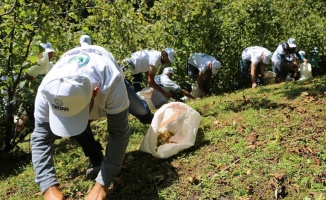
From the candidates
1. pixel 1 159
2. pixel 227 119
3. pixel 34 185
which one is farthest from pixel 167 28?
pixel 34 185

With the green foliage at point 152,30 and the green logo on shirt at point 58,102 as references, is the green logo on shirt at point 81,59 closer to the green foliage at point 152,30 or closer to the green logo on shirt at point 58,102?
the green logo on shirt at point 58,102

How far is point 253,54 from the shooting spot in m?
8.59

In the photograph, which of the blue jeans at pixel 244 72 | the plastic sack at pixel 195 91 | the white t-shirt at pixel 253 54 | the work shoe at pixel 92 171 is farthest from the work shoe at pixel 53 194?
the blue jeans at pixel 244 72

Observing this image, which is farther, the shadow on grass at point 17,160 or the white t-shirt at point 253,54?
the white t-shirt at point 253,54

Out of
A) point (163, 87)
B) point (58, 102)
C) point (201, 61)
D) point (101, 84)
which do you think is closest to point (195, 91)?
point (201, 61)

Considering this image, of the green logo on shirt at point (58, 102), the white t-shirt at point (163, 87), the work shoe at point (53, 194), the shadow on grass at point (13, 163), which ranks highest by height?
the green logo on shirt at point (58, 102)

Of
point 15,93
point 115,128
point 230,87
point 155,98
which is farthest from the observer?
point 230,87

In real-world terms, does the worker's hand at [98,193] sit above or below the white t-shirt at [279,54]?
above

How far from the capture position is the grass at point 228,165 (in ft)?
10.0

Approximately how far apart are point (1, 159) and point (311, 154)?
3.52m

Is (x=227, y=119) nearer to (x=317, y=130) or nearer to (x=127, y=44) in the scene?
(x=317, y=130)

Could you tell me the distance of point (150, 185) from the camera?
10.9ft

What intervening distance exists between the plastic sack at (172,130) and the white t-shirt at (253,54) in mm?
4944

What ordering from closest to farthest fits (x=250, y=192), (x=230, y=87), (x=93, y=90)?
(x=93, y=90), (x=250, y=192), (x=230, y=87)
